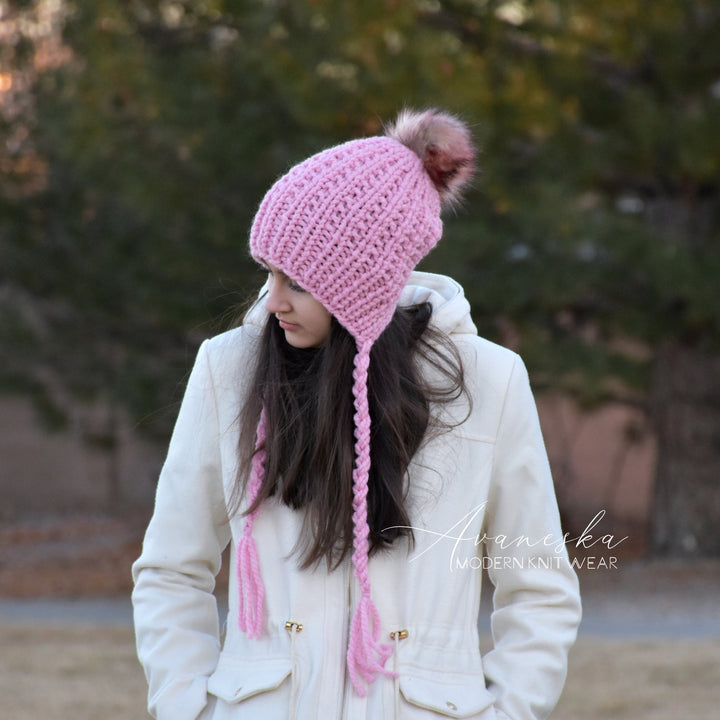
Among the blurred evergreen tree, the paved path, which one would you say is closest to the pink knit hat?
the blurred evergreen tree

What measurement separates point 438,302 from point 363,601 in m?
0.62

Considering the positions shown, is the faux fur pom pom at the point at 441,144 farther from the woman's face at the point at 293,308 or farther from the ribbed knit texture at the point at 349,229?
the woman's face at the point at 293,308

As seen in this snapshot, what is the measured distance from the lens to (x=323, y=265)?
201cm

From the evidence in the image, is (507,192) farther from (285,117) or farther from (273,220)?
(273,220)

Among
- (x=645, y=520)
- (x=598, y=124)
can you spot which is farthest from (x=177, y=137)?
(x=645, y=520)

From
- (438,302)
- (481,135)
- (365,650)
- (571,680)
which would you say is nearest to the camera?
(365,650)

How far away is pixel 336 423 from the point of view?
2043 millimetres

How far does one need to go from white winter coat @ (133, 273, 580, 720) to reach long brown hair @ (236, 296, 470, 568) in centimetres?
3

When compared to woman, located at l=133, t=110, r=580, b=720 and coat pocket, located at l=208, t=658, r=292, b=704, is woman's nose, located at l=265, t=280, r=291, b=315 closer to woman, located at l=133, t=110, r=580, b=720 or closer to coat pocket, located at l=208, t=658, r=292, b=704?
woman, located at l=133, t=110, r=580, b=720

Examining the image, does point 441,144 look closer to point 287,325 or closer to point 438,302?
point 438,302

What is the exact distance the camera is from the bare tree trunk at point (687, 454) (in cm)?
805

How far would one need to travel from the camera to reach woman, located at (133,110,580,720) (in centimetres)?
195

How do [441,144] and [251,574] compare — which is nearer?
[251,574]

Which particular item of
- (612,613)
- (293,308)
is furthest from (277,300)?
(612,613)
